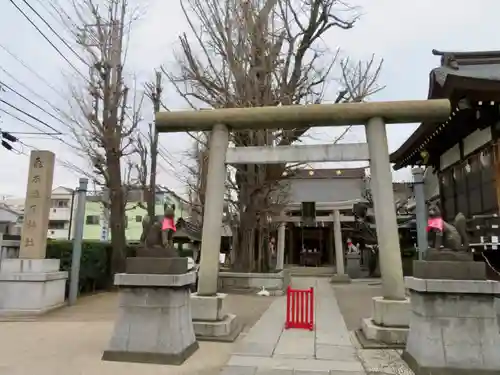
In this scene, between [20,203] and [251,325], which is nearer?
[251,325]

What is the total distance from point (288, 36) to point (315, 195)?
16862mm

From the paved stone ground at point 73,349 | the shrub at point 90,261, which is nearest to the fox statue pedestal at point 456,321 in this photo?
the paved stone ground at point 73,349

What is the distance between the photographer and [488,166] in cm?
919

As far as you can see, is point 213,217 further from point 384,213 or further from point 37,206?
point 37,206

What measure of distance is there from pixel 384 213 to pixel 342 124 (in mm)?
1836

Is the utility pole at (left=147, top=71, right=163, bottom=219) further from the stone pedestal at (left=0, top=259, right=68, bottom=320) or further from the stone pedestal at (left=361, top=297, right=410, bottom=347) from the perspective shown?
the stone pedestal at (left=361, top=297, right=410, bottom=347)

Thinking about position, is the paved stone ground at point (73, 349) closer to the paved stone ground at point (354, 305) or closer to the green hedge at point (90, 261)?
the paved stone ground at point (354, 305)

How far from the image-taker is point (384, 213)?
264 inches

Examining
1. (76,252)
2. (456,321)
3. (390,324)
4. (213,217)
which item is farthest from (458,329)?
(76,252)

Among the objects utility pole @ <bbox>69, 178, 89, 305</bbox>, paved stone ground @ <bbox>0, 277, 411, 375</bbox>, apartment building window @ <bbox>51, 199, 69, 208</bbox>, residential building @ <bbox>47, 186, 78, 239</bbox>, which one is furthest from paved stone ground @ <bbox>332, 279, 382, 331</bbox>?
apartment building window @ <bbox>51, 199, 69, 208</bbox>

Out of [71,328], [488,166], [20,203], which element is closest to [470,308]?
[488,166]

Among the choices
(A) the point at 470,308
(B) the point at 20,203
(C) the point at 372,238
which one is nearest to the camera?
(A) the point at 470,308

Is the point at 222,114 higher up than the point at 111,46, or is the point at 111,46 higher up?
the point at 111,46

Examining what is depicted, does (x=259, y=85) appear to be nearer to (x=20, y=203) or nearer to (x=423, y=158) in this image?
(x=423, y=158)
